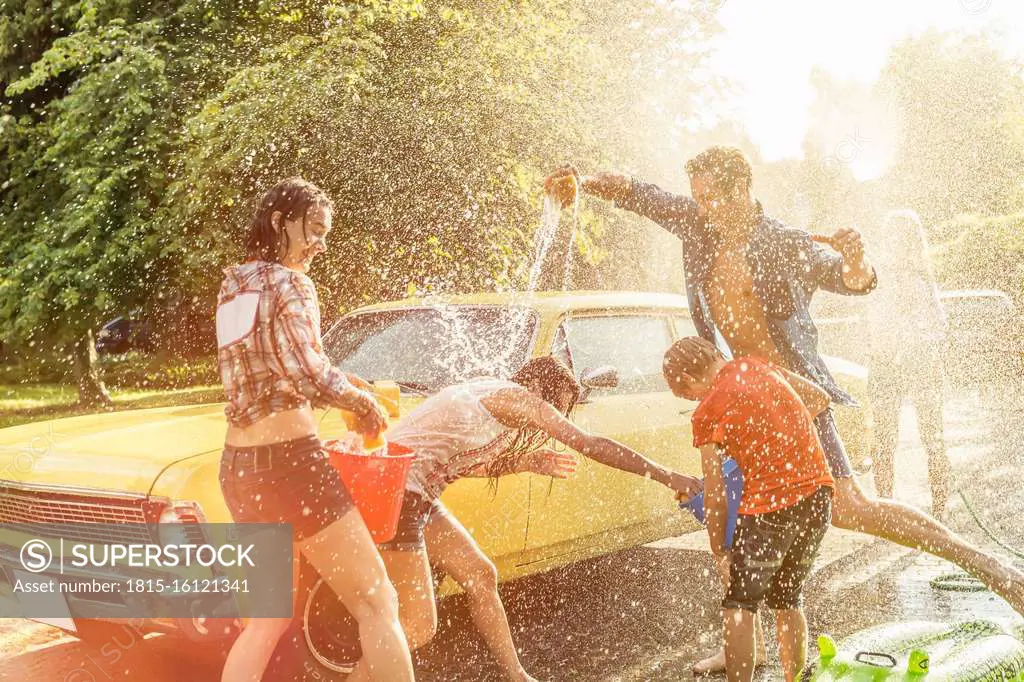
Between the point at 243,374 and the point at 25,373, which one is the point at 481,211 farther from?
the point at 25,373

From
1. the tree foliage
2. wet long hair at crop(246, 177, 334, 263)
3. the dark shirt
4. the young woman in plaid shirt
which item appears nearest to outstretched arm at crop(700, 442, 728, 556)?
the dark shirt

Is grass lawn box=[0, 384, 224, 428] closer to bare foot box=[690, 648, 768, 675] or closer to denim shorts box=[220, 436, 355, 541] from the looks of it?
bare foot box=[690, 648, 768, 675]

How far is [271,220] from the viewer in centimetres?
321

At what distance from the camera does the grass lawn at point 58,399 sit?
16484 mm

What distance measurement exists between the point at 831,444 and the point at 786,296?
61cm

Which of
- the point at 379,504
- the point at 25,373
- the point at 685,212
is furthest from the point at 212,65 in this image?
the point at 25,373

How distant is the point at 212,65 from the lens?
13141mm

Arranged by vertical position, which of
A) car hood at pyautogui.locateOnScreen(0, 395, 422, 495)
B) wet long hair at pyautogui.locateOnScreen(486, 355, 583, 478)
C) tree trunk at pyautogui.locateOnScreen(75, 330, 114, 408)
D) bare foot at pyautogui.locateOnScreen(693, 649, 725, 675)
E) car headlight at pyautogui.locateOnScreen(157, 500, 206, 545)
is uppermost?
wet long hair at pyautogui.locateOnScreen(486, 355, 583, 478)

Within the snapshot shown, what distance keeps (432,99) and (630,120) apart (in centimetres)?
301

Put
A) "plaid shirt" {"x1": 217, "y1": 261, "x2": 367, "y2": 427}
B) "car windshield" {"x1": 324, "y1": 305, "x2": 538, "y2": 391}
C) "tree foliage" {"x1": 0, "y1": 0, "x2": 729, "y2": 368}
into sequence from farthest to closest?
1. "tree foliage" {"x1": 0, "y1": 0, "x2": 729, "y2": 368}
2. "car windshield" {"x1": 324, "y1": 305, "x2": 538, "y2": 391}
3. "plaid shirt" {"x1": 217, "y1": 261, "x2": 367, "y2": 427}

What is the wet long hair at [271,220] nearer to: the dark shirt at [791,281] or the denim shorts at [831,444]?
the dark shirt at [791,281]

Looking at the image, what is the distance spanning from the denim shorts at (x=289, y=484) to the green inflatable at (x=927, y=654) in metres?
1.46

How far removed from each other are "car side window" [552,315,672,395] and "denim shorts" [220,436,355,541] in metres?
2.24

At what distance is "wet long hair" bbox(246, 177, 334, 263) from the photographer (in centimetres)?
321
